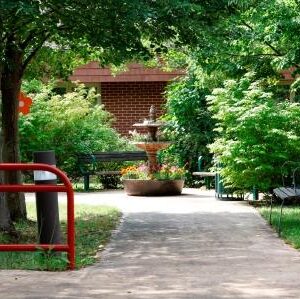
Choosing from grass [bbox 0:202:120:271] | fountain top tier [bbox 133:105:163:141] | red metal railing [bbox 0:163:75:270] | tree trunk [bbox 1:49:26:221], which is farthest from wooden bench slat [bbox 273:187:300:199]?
fountain top tier [bbox 133:105:163:141]

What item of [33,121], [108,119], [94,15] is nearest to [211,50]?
[94,15]

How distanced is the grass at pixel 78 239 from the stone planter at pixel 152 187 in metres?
2.49

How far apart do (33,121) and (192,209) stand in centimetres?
676

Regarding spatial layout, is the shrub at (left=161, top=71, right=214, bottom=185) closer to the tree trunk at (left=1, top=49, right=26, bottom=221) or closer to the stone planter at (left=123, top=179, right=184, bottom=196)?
the stone planter at (left=123, top=179, right=184, bottom=196)

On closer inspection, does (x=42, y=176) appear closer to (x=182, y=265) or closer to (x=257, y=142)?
(x=182, y=265)

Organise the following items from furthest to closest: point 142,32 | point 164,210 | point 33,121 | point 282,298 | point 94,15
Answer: point 33,121
point 164,210
point 142,32
point 94,15
point 282,298

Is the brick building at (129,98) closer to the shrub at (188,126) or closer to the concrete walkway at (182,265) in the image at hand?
the shrub at (188,126)

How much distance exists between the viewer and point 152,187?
17156mm

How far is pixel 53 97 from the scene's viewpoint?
20.4m

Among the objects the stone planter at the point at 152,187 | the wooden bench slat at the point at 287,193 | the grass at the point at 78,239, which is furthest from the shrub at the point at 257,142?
the wooden bench slat at the point at 287,193

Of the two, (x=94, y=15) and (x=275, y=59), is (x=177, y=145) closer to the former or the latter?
(x=275, y=59)

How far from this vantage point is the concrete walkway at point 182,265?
6.18 meters

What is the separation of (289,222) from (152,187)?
18.9 ft

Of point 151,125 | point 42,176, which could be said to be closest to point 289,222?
point 42,176
